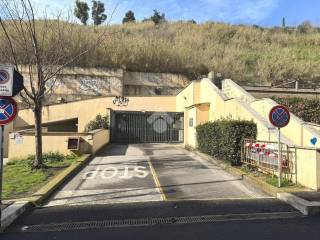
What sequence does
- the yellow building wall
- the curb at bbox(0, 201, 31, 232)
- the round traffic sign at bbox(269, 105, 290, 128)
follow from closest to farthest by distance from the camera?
the curb at bbox(0, 201, 31, 232)
the yellow building wall
the round traffic sign at bbox(269, 105, 290, 128)

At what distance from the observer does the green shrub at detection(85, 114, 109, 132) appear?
32.0 m

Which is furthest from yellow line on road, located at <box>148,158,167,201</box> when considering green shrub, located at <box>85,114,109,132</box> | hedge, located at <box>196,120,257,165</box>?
green shrub, located at <box>85,114,109,132</box>

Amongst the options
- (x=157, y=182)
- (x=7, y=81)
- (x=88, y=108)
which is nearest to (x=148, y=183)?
(x=157, y=182)

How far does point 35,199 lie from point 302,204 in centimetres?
595

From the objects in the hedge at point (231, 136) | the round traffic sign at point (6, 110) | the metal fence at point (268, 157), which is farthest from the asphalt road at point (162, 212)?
the round traffic sign at point (6, 110)

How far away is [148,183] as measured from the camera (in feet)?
45.2

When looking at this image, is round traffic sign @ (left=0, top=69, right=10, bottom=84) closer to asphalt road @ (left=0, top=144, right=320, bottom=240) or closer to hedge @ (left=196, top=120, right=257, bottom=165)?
asphalt road @ (left=0, top=144, right=320, bottom=240)

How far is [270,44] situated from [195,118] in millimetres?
32202

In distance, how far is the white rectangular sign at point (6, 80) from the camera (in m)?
8.48

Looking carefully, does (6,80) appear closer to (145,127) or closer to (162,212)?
(162,212)

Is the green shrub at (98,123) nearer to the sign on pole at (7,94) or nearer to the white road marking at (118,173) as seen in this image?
the white road marking at (118,173)

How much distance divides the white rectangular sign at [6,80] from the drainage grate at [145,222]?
2.49 meters

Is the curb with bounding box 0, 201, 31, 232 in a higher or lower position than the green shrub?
lower

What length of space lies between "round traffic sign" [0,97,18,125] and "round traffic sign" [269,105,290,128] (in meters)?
6.51
